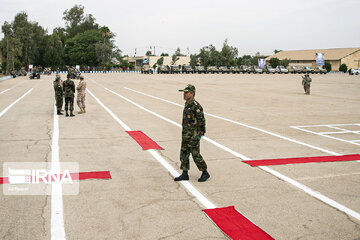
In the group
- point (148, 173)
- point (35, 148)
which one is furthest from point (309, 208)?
point (35, 148)

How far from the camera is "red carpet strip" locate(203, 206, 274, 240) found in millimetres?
4296

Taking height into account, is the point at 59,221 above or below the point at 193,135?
below

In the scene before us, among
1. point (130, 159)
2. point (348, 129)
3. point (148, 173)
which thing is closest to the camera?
point (148, 173)

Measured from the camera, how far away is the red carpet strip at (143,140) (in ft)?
29.8

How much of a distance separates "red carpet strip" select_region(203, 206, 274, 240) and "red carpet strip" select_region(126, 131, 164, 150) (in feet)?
13.5

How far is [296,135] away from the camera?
10.7 m

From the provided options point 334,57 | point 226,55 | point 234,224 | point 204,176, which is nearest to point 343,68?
point 334,57

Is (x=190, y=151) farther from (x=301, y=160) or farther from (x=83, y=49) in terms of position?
(x=83, y=49)

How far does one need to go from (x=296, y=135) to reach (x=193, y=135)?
5.71 metres

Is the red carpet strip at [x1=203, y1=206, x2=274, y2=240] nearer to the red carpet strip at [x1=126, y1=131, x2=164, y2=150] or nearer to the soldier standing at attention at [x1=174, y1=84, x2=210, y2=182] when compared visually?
the soldier standing at attention at [x1=174, y1=84, x2=210, y2=182]

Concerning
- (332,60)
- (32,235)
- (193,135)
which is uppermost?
(332,60)

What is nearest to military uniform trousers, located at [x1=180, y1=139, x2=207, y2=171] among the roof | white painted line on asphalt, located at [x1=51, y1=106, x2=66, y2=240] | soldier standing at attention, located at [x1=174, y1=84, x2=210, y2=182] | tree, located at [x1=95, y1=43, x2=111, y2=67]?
soldier standing at attention, located at [x1=174, y1=84, x2=210, y2=182]

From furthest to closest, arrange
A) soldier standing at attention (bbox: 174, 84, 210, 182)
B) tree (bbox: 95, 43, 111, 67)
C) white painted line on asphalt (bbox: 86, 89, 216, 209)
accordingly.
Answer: tree (bbox: 95, 43, 111, 67) → soldier standing at attention (bbox: 174, 84, 210, 182) → white painted line on asphalt (bbox: 86, 89, 216, 209)

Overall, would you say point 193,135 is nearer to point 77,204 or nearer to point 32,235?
point 77,204
